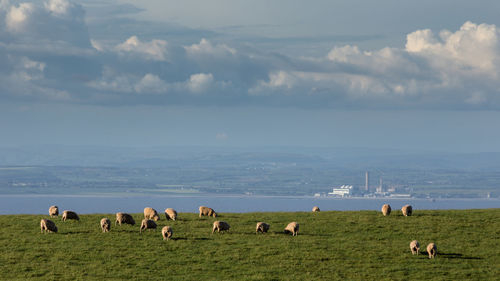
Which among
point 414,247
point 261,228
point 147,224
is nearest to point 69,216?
point 147,224

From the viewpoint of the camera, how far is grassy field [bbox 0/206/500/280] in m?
34.1

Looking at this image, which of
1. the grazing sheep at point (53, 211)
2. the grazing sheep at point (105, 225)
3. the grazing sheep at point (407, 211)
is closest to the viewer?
the grazing sheep at point (105, 225)

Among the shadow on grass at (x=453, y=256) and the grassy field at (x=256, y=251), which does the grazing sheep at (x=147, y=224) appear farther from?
the shadow on grass at (x=453, y=256)

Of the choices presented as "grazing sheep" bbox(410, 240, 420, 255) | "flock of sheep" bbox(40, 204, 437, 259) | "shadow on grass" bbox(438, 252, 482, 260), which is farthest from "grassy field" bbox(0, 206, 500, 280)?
"flock of sheep" bbox(40, 204, 437, 259)

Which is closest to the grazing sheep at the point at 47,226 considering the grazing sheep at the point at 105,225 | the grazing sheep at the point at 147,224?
the grazing sheep at the point at 105,225

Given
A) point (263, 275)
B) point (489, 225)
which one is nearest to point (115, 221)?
point (263, 275)

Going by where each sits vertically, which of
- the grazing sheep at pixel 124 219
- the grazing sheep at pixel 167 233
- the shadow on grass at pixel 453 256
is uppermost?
the grazing sheep at pixel 124 219

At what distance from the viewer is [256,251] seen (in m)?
38.0

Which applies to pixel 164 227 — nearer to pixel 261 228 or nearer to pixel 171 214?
pixel 261 228

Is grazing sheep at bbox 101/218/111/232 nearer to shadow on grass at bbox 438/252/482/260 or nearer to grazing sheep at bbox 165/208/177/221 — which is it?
grazing sheep at bbox 165/208/177/221

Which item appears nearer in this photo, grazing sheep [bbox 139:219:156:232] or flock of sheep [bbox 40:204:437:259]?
flock of sheep [bbox 40:204:437:259]

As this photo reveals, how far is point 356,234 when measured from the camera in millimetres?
43406

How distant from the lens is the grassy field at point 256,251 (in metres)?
34.1

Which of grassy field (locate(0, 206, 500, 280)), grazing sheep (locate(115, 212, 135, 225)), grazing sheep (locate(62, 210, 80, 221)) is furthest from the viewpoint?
grazing sheep (locate(62, 210, 80, 221))
